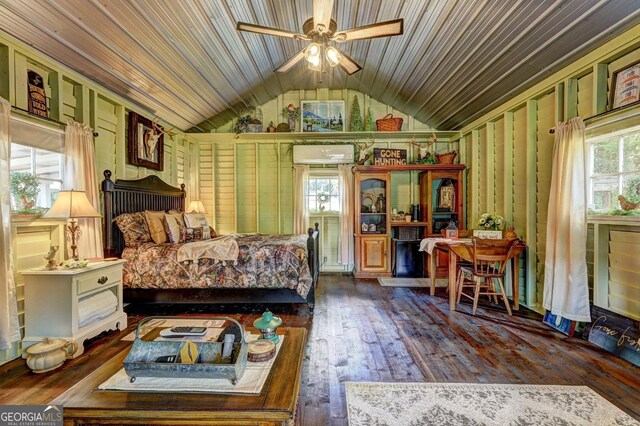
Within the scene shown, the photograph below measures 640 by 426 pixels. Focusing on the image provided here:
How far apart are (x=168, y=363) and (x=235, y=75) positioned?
427 cm

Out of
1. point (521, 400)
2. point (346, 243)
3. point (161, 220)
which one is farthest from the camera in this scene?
point (346, 243)

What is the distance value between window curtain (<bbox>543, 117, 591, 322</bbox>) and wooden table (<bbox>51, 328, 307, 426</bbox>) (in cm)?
310

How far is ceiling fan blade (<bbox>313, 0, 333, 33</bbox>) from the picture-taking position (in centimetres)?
221

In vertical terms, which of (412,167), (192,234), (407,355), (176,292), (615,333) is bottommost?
(407,355)

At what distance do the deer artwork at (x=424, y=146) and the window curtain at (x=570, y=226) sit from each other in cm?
252

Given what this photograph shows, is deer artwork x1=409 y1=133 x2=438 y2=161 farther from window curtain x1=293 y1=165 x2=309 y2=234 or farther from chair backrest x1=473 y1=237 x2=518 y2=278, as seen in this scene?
chair backrest x1=473 y1=237 x2=518 y2=278

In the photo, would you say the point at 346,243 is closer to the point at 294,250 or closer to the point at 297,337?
the point at 294,250

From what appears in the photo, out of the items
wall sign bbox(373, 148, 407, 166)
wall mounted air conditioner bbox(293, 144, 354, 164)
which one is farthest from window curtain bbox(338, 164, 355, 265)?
wall sign bbox(373, 148, 407, 166)

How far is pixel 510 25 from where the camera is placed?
2.87m

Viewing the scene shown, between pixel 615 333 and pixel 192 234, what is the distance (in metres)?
4.74

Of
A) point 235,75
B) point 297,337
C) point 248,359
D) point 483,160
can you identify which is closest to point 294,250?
point 297,337

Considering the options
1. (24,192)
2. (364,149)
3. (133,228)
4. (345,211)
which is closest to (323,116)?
(364,149)

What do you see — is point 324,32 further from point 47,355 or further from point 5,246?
point 47,355

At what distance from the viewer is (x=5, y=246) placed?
7.38ft
